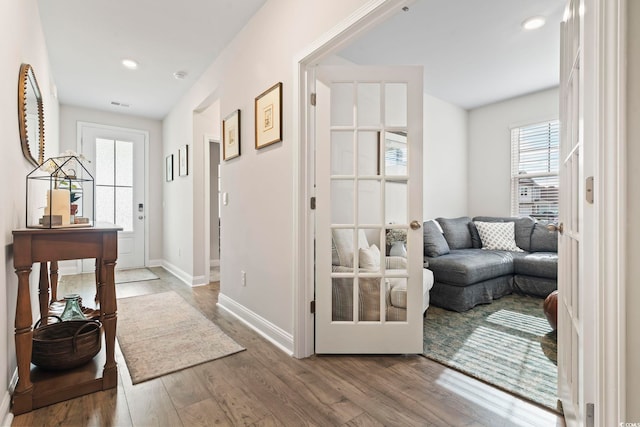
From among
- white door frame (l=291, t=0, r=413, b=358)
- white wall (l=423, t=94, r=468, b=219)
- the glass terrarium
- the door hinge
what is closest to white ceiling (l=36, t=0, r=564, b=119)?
white wall (l=423, t=94, r=468, b=219)

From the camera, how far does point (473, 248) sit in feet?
14.0

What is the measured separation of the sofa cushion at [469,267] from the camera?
3061mm

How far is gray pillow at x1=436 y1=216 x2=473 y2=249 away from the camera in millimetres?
4074

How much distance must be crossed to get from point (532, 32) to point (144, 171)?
5.54 meters

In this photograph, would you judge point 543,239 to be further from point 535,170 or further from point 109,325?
point 109,325

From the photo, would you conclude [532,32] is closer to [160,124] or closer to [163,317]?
[163,317]

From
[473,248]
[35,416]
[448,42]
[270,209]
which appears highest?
[448,42]

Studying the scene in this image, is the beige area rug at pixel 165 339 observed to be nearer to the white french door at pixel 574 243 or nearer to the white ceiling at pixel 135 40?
the white french door at pixel 574 243

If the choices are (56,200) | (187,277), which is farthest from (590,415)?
(187,277)

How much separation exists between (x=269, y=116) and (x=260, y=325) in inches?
63.9

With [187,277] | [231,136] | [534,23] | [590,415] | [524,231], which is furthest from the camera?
[187,277]

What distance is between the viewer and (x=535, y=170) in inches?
173

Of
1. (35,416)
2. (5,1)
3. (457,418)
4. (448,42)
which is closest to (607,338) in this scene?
(457,418)

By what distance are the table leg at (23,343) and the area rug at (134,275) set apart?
2.98m
